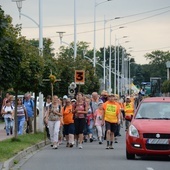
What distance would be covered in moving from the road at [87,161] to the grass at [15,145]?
1.27 ft

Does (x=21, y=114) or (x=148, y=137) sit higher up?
(x=21, y=114)

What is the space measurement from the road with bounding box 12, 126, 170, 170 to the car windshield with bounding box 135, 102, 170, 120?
Result: 45.7 inches

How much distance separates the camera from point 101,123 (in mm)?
29703

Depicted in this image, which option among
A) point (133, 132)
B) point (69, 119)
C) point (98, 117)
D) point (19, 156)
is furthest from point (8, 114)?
point (133, 132)

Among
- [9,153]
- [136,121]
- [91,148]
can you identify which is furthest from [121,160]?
[91,148]

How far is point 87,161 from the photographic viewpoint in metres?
20.6

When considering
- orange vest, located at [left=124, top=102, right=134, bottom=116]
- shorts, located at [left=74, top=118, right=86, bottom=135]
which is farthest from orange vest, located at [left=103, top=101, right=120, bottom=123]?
orange vest, located at [left=124, top=102, right=134, bottom=116]

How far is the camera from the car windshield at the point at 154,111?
21422mm

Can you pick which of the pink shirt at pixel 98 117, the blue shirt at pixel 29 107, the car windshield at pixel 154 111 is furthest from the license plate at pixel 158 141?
the blue shirt at pixel 29 107

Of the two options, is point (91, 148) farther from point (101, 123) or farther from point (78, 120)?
point (101, 123)

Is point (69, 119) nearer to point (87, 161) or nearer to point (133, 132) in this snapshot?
point (87, 161)

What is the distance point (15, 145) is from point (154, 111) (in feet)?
15.5

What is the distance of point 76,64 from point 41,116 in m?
10.5

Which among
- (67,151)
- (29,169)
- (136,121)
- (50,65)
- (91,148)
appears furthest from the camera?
(50,65)
